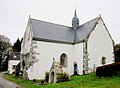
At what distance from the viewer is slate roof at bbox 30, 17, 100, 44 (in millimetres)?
30830

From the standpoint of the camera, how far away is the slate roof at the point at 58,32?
101 feet

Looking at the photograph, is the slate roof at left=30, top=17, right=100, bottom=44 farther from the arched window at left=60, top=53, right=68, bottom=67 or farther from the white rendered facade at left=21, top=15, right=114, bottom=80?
the arched window at left=60, top=53, right=68, bottom=67

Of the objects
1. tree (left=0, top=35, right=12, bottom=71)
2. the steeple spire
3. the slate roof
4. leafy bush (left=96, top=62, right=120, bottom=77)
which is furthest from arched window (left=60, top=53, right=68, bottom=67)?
tree (left=0, top=35, right=12, bottom=71)

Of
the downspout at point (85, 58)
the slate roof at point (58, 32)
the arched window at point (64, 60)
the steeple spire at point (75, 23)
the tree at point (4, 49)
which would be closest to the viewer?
the downspout at point (85, 58)

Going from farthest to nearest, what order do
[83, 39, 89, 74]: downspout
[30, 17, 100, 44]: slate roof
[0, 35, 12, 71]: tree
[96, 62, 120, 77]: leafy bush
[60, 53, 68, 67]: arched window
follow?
[0, 35, 12, 71]: tree < [60, 53, 68, 67]: arched window < [30, 17, 100, 44]: slate roof < [83, 39, 89, 74]: downspout < [96, 62, 120, 77]: leafy bush

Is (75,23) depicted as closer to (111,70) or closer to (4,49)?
(111,70)

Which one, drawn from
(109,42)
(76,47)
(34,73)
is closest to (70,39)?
(76,47)

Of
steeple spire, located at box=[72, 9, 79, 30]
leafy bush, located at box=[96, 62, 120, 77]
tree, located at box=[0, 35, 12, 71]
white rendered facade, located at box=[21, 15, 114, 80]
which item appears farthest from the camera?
tree, located at box=[0, 35, 12, 71]

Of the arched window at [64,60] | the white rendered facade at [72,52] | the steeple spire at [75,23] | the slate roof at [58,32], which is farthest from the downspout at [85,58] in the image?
the steeple spire at [75,23]

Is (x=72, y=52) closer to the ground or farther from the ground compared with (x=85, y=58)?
farther from the ground

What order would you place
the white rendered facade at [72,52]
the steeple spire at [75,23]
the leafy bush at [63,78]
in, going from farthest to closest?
the steeple spire at [75,23] < the white rendered facade at [72,52] < the leafy bush at [63,78]

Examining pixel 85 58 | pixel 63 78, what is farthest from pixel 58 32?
pixel 63 78

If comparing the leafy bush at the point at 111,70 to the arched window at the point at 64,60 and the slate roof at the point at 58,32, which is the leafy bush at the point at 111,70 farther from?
the arched window at the point at 64,60

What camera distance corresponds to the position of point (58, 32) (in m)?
33.7
